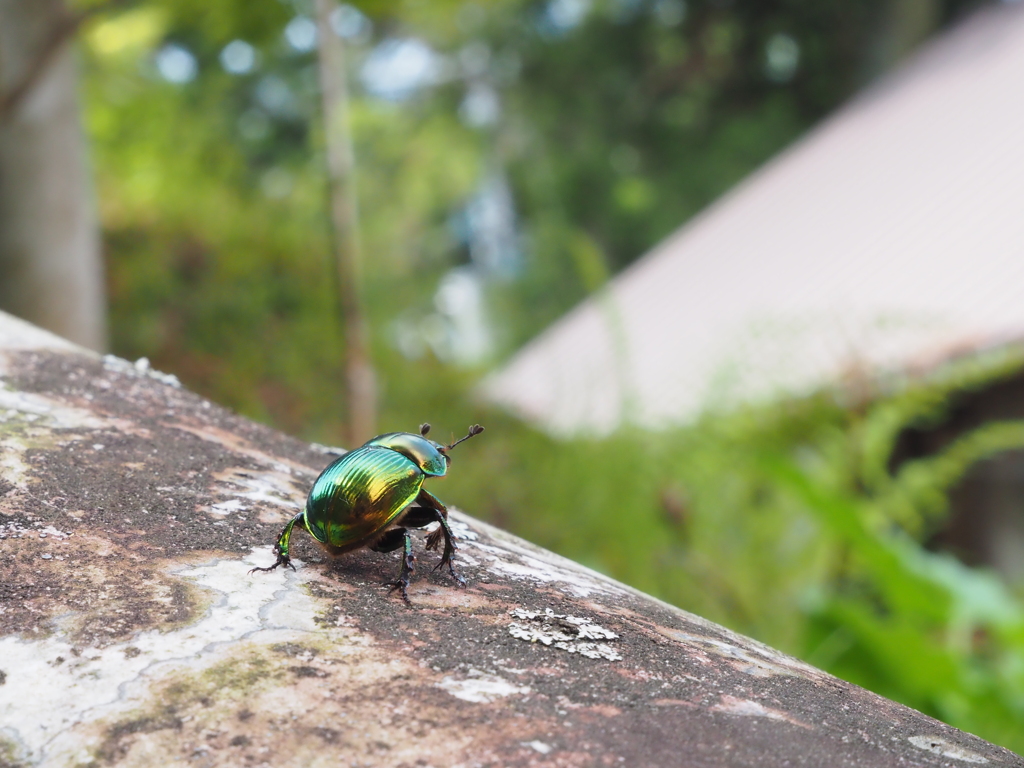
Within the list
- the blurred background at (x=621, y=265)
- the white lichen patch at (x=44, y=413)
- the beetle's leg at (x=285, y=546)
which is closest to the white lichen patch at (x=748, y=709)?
the beetle's leg at (x=285, y=546)

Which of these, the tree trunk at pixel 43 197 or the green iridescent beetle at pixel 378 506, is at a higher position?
the tree trunk at pixel 43 197

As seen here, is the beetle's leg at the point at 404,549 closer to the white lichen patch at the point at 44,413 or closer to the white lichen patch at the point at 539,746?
the white lichen patch at the point at 539,746

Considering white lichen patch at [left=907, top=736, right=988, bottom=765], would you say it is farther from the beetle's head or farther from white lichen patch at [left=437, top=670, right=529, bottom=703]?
the beetle's head

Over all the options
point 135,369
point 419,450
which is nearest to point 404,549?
point 419,450

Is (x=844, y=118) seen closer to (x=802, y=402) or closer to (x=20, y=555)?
(x=802, y=402)

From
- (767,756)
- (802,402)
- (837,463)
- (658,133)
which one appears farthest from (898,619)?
(658,133)

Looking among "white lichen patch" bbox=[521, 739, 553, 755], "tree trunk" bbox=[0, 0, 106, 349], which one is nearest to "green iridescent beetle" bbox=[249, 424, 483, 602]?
"white lichen patch" bbox=[521, 739, 553, 755]
